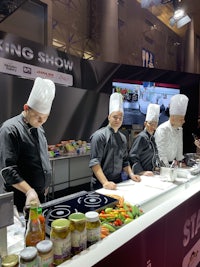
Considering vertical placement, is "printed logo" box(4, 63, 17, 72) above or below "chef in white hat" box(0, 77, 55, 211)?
above

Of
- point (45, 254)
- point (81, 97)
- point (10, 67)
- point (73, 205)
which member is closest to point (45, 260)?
point (45, 254)

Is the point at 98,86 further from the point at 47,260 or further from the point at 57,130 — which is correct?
the point at 47,260

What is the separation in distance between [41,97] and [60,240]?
1115 mm

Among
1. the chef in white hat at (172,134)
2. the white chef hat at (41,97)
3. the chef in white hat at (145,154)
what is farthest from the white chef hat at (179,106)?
the white chef hat at (41,97)

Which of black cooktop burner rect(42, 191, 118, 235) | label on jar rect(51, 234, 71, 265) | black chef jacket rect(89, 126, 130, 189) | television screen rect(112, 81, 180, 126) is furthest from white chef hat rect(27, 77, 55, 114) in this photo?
television screen rect(112, 81, 180, 126)

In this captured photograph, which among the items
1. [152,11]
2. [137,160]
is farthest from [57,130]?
[152,11]

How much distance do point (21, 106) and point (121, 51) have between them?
3.35 metres

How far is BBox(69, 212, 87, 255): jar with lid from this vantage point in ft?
2.63

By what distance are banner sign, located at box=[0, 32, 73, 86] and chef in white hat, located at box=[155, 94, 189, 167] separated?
2184 mm

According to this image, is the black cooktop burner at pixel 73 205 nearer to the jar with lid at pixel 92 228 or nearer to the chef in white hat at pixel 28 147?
the jar with lid at pixel 92 228

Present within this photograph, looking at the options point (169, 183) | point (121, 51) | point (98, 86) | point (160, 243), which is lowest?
point (160, 243)

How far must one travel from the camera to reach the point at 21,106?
3.69 metres

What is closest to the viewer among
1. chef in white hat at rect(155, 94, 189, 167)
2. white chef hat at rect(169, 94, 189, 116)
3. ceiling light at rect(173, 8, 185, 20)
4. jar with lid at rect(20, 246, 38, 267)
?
jar with lid at rect(20, 246, 38, 267)

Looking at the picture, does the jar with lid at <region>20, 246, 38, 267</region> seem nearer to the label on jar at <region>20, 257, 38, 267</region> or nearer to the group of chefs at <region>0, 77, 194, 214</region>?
the label on jar at <region>20, 257, 38, 267</region>
